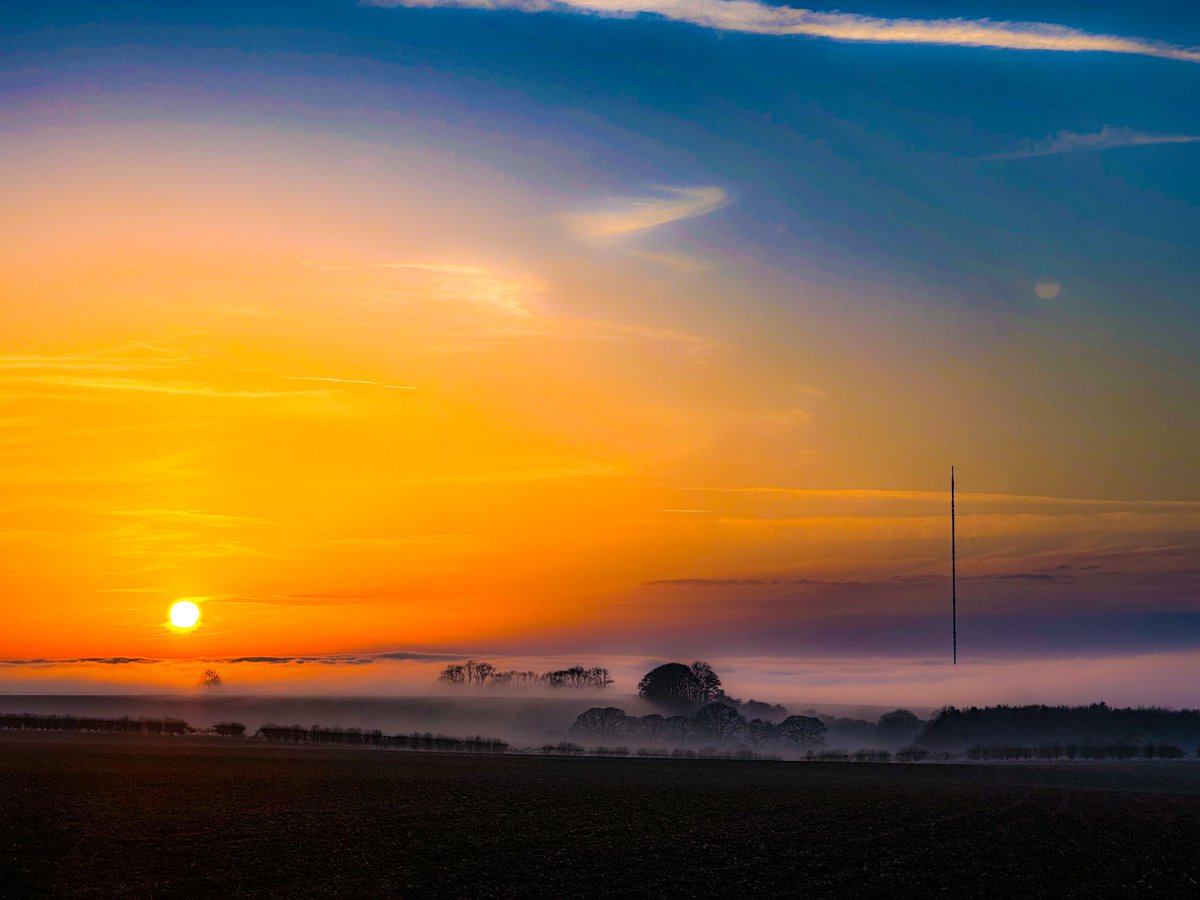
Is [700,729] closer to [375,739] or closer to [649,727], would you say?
[649,727]

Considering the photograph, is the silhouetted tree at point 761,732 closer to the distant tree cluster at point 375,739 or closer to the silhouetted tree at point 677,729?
the silhouetted tree at point 677,729

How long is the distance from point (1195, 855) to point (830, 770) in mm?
54261

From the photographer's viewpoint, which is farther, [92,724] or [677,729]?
[677,729]

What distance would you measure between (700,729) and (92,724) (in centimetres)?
9376

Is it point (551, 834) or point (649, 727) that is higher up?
point (551, 834)

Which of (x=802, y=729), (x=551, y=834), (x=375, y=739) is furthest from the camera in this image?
(x=802, y=729)

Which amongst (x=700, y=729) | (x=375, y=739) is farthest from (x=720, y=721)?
(x=375, y=739)

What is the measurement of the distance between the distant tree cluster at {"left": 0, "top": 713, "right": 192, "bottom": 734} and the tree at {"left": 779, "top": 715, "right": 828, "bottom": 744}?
9204 centimetres

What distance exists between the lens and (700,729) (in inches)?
7333

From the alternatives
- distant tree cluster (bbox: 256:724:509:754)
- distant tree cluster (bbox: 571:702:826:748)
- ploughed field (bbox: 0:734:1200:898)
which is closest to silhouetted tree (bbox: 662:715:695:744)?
distant tree cluster (bbox: 571:702:826:748)

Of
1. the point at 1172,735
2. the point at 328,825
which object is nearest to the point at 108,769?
the point at 328,825

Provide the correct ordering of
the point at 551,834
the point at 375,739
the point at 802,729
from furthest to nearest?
1. the point at 802,729
2. the point at 375,739
3. the point at 551,834

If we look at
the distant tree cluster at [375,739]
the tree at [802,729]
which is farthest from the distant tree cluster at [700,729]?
the distant tree cluster at [375,739]

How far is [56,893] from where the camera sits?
3034 cm
